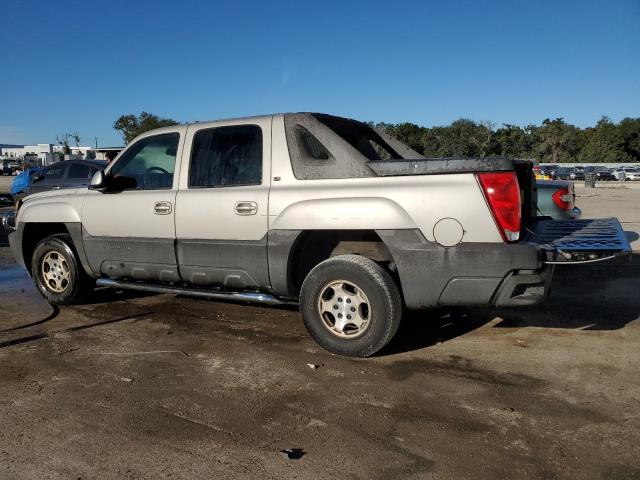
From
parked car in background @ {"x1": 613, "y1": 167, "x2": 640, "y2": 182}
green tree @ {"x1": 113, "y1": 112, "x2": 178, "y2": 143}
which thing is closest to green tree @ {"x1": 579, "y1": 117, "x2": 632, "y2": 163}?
parked car in background @ {"x1": 613, "y1": 167, "x2": 640, "y2": 182}

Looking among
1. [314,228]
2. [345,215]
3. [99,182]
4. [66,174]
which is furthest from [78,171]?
[345,215]

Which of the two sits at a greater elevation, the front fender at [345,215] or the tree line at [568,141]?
the tree line at [568,141]

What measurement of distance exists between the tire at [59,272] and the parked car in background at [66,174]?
25.5 ft

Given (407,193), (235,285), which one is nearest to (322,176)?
(407,193)

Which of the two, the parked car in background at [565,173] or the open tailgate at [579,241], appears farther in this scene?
the parked car in background at [565,173]

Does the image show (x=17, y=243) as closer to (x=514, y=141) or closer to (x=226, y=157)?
(x=226, y=157)

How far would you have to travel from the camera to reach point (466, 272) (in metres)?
3.96

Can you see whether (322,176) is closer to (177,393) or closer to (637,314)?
(177,393)

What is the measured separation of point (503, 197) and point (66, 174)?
13203 millimetres

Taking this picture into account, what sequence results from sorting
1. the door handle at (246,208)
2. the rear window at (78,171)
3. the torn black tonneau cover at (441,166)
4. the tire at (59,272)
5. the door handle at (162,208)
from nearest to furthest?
the torn black tonneau cover at (441,166) → the door handle at (246,208) → the door handle at (162,208) → the tire at (59,272) → the rear window at (78,171)

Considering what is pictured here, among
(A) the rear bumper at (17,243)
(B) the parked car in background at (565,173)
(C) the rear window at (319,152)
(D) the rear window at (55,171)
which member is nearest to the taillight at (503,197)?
(C) the rear window at (319,152)

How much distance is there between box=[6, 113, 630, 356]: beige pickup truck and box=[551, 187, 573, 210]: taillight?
8.51 ft

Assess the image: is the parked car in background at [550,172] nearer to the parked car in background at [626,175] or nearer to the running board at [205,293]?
the parked car in background at [626,175]

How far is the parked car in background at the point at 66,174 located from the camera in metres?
13.8
